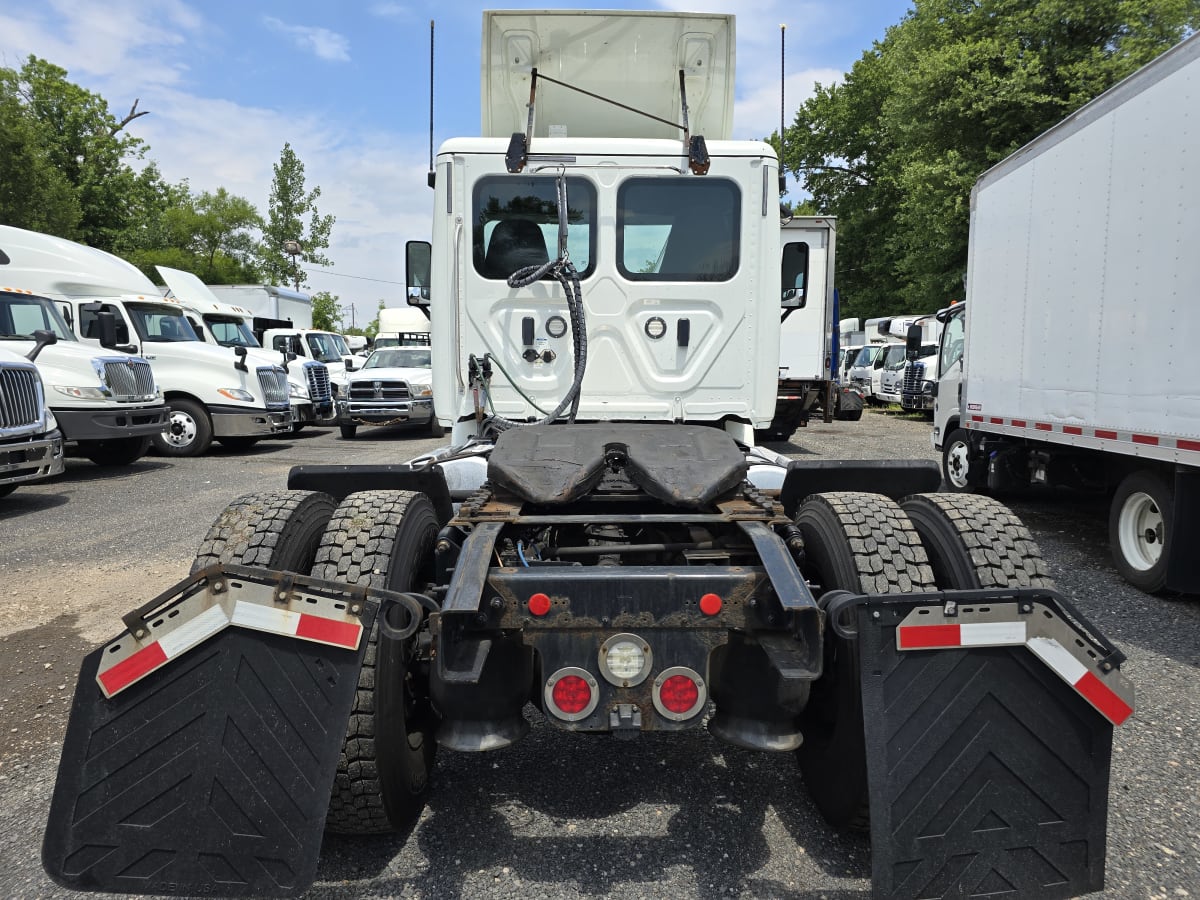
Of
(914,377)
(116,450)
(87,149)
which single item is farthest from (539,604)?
(87,149)

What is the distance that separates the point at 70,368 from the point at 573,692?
10552 millimetres

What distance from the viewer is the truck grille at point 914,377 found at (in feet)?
63.7

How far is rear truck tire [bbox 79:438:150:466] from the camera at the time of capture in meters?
11.4

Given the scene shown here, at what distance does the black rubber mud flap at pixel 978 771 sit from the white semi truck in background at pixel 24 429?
8734 mm

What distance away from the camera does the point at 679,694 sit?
83.0 inches

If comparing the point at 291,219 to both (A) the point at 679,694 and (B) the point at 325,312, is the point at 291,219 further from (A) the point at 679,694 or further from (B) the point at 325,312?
(A) the point at 679,694

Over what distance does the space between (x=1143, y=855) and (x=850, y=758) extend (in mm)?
1080

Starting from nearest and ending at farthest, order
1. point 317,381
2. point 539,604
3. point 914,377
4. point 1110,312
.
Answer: point 539,604
point 1110,312
point 317,381
point 914,377

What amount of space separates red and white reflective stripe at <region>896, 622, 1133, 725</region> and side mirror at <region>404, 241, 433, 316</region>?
354cm

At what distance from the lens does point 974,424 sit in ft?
26.9

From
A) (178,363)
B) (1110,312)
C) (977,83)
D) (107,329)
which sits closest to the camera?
(1110,312)

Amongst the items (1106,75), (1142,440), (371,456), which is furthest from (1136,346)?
(1106,75)

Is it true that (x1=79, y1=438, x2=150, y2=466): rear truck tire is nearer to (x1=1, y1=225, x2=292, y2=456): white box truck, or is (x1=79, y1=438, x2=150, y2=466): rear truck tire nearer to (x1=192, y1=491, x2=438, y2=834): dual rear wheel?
(x1=1, y1=225, x2=292, y2=456): white box truck

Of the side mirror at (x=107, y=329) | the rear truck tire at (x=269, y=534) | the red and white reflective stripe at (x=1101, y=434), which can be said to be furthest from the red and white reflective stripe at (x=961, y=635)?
the side mirror at (x=107, y=329)
